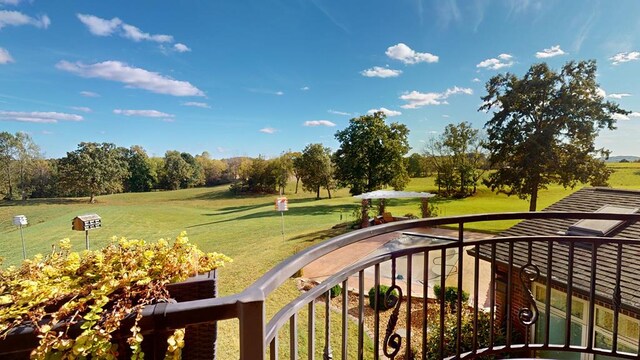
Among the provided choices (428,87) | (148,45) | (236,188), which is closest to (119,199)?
(236,188)

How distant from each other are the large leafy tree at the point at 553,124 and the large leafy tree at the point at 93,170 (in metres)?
23.1

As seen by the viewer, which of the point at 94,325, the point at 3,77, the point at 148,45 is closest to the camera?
the point at 94,325

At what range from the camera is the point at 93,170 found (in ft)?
66.2

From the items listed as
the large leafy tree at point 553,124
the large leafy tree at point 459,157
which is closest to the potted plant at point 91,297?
the large leafy tree at point 553,124

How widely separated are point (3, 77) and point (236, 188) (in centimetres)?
1610

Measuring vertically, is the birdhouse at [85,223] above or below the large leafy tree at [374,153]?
below

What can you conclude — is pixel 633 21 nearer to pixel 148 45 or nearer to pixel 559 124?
pixel 559 124

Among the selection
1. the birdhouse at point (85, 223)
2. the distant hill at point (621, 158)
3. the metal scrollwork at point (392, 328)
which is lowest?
the birdhouse at point (85, 223)

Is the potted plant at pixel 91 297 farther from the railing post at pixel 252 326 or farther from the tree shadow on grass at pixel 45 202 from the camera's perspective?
the tree shadow on grass at pixel 45 202

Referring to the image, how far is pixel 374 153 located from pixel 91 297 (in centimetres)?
1716

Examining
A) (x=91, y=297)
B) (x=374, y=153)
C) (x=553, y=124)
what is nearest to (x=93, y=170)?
(x=374, y=153)

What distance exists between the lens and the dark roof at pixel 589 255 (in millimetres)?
3312

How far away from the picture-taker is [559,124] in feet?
35.0

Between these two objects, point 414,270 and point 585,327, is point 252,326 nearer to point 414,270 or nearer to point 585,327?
point 585,327
